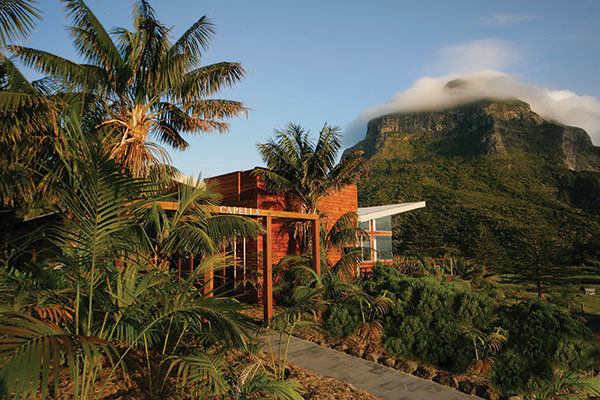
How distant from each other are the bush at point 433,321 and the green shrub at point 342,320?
2.07 ft

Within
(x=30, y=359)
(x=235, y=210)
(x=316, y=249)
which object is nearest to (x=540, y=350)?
(x=316, y=249)

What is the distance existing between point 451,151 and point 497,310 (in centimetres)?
5068

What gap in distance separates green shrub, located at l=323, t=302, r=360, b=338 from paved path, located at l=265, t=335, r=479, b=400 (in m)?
1.01

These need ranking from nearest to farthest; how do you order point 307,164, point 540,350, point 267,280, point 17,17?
point 17,17 → point 540,350 → point 267,280 → point 307,164

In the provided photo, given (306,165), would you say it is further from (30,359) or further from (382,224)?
(30,359)

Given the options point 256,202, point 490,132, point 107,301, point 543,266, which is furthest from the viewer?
point 490,132

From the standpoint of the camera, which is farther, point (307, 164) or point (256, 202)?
point (307, 164)

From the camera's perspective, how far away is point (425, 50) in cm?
1380

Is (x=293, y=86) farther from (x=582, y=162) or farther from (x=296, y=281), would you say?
(x=582, y=162)

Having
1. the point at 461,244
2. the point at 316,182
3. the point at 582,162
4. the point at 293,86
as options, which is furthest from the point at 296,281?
the point at 582,162

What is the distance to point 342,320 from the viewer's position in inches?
290

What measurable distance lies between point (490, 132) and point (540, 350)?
5478 centimetres

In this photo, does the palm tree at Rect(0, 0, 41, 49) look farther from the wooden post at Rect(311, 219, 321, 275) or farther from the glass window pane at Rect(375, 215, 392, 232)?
the glass window pane at Rect(375, 215, 392, 232)

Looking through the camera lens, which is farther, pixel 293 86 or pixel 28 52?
pixel 293 86
